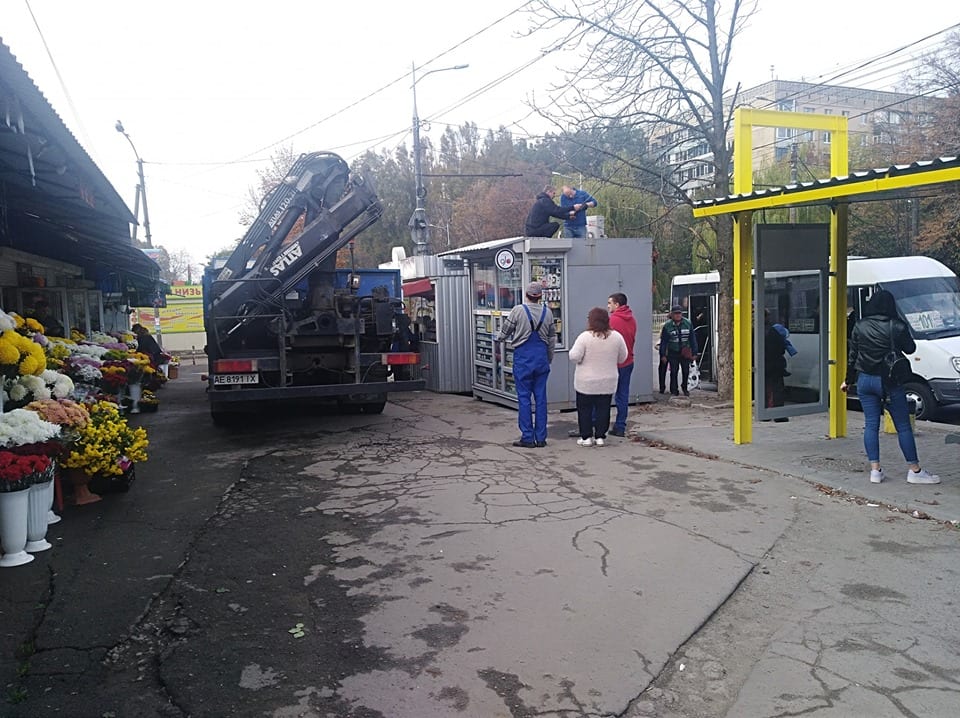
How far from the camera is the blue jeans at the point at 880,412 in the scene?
277 inches

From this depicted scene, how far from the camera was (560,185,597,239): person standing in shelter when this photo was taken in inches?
488

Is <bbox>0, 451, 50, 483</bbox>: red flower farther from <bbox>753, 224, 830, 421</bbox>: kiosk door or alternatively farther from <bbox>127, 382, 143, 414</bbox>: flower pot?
<bbox>127, 382, 143, 414</bbox>: flower pot

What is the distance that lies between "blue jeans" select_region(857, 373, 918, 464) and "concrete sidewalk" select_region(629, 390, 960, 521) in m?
0.30

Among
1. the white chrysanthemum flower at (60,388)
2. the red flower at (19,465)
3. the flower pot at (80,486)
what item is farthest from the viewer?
the white chrysanthemum flower at (60,388)

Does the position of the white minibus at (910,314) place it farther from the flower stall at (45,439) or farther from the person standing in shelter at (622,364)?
the flower stall at (45,439)

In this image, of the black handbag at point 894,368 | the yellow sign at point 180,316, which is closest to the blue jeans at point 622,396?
the black handbag at point 894,368

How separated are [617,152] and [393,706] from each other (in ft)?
36.8

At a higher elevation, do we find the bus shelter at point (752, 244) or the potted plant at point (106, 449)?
the bus shelter at point (752, 244)

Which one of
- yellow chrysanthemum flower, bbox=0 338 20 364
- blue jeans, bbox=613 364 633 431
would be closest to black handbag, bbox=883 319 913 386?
blue jeans, bbox=613 364 633 431

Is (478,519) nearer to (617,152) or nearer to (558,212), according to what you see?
(558,212)

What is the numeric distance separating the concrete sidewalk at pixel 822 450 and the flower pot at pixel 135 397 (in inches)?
335

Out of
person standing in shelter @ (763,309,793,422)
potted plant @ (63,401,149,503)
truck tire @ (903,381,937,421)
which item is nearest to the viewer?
potted plant @ (63,401,149,503)

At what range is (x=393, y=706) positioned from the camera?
11.6 ft

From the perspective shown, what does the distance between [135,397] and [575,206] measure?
27.1 feet
